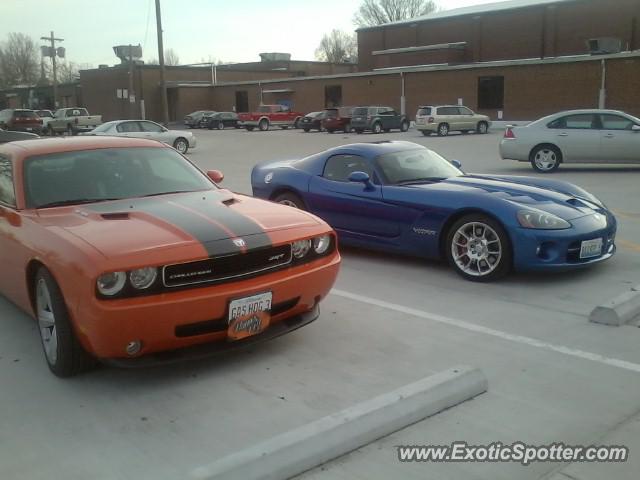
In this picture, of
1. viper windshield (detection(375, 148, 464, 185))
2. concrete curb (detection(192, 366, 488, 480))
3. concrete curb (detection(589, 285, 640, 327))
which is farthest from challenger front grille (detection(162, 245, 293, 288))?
viper windshield (detection(375, 148, 464, 185))

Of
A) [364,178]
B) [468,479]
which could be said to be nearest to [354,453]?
[468,479]

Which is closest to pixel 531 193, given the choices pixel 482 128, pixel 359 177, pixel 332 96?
pixel 359 177

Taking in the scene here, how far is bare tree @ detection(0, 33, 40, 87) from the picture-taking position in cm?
8625

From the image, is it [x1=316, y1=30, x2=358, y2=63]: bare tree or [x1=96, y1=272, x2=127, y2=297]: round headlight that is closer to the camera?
[x1=96, y1=272, x2=127, y2=297]: round headlight

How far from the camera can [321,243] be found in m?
4.41

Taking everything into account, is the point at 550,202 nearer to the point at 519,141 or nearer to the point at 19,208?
the point at 19,208

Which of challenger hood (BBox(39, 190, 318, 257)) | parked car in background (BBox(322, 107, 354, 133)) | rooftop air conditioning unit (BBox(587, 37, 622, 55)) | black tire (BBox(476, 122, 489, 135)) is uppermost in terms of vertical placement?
rooftop air conditioning unit (BBox(587, 37, 622, 55))

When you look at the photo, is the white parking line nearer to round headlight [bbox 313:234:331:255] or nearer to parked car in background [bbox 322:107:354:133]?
round headlight [bbox 313:234:331:255]

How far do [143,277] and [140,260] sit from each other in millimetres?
99

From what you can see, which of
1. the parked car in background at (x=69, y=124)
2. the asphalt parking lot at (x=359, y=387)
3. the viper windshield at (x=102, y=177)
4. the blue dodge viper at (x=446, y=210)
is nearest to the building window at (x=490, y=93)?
the parked car in background at (x=69, y=124)

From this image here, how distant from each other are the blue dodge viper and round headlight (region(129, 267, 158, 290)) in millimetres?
3511

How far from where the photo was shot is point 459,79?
40.9m

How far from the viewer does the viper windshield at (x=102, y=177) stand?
4645mm

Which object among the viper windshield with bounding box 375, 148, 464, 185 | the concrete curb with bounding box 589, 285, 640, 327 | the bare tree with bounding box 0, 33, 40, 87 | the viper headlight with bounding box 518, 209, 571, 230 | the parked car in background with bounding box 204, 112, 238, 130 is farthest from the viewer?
the bare tree with bounding box 0, 33, 40, 87
